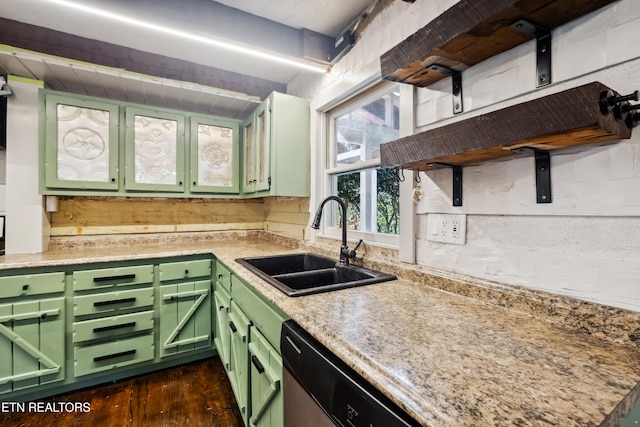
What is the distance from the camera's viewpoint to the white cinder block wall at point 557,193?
823 mm

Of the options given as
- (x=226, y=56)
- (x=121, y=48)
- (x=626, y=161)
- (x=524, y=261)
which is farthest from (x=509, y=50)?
(x=121, y=48)

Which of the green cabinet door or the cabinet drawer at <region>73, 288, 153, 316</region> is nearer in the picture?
the green cabinet door

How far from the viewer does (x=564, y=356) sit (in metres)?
0.72

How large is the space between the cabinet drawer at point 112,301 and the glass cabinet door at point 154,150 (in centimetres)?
85

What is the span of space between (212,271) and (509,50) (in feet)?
7.67

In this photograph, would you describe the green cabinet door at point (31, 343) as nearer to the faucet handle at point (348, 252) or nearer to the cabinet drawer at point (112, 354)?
the cabinet drawer at point (112, 354)

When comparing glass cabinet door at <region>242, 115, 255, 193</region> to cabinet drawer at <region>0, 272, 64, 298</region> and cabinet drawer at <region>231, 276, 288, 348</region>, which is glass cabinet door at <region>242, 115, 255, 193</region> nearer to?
cabinet drawer at <region>231, 276, 288, 348</region>

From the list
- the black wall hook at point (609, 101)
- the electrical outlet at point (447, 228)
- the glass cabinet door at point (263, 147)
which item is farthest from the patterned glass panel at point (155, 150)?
the black wall hook at point (609, 101)

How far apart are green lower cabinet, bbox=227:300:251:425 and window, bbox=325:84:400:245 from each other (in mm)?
894

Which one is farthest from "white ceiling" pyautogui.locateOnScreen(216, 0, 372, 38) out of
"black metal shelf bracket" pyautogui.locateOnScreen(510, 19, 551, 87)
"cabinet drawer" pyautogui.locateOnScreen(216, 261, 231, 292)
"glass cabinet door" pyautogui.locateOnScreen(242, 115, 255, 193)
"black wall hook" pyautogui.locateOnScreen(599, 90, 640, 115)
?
"cabinet drawer" pyautogui.locateOnScreen(216, 261, 231, 292)

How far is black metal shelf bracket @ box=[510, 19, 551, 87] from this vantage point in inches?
37.5

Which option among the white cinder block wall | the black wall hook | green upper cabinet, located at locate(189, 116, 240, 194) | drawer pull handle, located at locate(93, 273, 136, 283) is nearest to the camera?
the black wall hook

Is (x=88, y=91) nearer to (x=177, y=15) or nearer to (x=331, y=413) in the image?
(x=177, y=15)

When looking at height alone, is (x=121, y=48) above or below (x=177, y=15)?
above
